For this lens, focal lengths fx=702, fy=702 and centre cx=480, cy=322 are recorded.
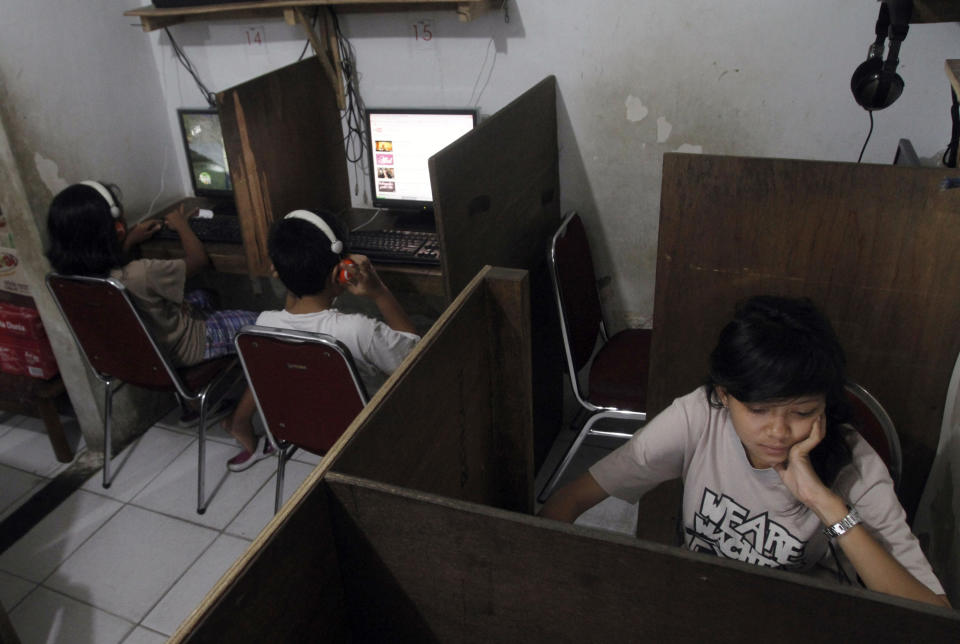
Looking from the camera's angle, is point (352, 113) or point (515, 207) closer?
point (515, 207)

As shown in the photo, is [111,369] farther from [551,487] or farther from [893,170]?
[893,170]

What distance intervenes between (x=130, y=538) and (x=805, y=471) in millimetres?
2092

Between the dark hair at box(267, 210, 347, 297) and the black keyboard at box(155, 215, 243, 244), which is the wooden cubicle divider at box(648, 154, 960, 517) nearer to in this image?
the dark hair at box(267, 210, 347, 297)

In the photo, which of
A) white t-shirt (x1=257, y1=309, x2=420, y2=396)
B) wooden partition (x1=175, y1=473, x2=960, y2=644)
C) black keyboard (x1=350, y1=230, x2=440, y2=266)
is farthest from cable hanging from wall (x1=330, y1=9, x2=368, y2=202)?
wooden partition (x1=175, y1=473, x2=960, y2=644)

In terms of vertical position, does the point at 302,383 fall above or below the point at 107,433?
above

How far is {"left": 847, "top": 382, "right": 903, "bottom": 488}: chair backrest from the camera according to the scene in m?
1.31

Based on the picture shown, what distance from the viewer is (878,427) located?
1.36 m

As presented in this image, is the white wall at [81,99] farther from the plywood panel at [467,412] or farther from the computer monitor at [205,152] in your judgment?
the plywood panel at [467,412]

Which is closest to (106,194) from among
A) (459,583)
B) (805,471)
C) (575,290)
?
(575,290)

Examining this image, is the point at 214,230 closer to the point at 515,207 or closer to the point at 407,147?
the point at 407,147

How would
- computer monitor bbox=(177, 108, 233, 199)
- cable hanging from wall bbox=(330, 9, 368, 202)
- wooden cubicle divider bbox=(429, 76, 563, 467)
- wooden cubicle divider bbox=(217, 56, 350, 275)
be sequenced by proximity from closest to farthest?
1. wooden cubicle divider bbox=(429, 76, 563, 467)
2. wooden cubicle divider bbox=(217, 56, 350, 275)
3. cable hanging from wall bbox=(330, 9, 368, 202)
4. computer monitor bbox=(177, 108, 233, 199)

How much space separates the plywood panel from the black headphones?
1.12 metres

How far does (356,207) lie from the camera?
Answer: 2.80 m

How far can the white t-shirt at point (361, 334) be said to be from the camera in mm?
1913
